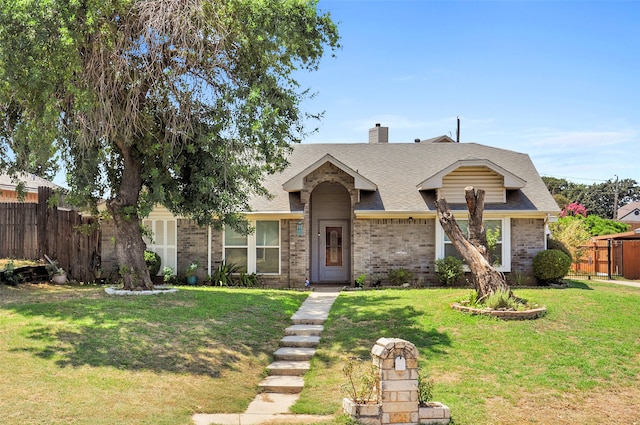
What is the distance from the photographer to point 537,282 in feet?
65.4

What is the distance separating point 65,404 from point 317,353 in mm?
4823

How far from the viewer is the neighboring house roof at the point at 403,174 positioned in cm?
1986

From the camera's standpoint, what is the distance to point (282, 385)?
9.78m

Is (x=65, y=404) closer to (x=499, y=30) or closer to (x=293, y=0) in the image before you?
(x=293, y=0)

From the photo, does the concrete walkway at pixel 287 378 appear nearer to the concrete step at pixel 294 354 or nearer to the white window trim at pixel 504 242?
the concrete step at pixel 294 354

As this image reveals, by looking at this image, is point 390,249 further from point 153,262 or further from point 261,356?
point 261,356

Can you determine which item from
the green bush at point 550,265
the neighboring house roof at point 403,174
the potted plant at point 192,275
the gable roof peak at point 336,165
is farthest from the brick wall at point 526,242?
the potted plant at point 192,275

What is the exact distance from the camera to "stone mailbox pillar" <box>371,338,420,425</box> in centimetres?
782

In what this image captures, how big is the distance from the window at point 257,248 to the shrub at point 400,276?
3889 millimetres

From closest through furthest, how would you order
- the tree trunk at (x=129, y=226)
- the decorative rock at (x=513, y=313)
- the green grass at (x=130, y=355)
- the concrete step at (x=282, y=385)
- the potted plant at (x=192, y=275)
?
the green grass at (x=130, y=355), the concrete step at (x=282, y=385), the decorative rock at (x=513, y=313), the tree trunk at (x=129, y=226), the potted plant at (x=192, y=275)

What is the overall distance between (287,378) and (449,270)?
32.9 feet

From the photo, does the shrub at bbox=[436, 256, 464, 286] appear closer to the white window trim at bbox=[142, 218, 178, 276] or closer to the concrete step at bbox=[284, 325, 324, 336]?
the concrete step at bbox=[284, 325, 324, 336]

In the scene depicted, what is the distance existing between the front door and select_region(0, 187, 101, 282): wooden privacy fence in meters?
8.04

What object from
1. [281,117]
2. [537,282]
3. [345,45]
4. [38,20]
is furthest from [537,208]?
[38,20]
